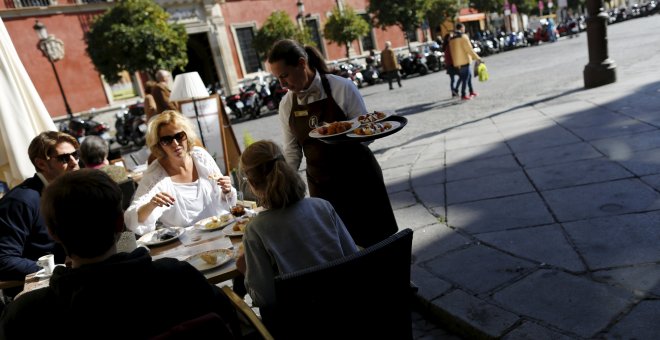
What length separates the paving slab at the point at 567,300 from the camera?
2215 millimetres

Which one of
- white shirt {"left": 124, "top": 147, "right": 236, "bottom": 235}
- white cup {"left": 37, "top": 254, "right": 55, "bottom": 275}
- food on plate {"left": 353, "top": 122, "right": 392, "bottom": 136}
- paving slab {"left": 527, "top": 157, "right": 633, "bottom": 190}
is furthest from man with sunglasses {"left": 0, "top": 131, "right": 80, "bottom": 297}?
paving slab {"left": 527, "top": 157, "right": 633, "bottom": 190}

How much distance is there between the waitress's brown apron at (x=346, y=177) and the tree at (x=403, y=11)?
2456 centimetres

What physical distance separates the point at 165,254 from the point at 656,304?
235 cm

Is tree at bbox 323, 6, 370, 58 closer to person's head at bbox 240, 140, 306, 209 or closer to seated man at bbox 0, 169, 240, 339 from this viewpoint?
person's head at bbox 240, 140, 306, 209

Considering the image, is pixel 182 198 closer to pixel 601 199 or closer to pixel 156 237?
pixel 156 237

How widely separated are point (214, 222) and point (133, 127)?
486 inches

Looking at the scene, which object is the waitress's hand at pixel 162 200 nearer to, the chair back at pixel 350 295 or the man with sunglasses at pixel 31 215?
the man with sunglasses at pixel 31 215

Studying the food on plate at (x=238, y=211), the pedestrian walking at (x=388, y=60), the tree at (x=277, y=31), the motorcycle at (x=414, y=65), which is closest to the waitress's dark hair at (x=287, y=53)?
the food on plate at (x=238, y=211)

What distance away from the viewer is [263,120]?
14.2m

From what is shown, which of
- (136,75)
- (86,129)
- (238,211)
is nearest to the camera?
(238,211)

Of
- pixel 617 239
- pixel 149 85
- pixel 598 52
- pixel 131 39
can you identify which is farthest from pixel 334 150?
pixel 131 39

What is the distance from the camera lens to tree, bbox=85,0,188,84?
656 inches

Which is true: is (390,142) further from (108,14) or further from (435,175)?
(108,14)

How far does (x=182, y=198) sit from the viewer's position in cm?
305
